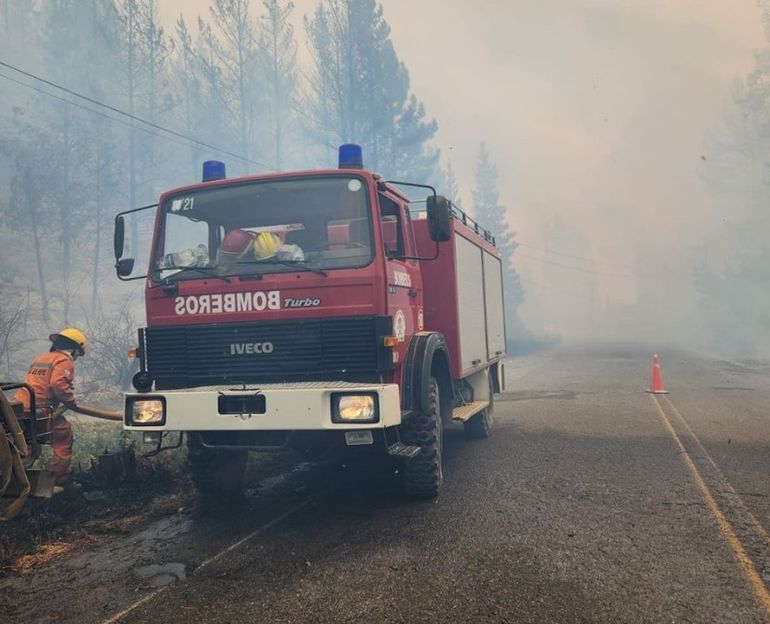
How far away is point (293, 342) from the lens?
4.59m

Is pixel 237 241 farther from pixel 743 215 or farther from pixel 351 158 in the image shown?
pixel 743 215

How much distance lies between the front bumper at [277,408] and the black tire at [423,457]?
86cm

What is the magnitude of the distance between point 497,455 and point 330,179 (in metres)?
3.98

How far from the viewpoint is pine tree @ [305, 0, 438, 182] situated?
110 ft

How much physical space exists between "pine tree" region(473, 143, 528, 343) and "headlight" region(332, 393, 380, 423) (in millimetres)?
47530

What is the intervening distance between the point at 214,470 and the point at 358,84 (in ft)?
105

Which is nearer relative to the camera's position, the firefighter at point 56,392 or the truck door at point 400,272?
the truck door at point 400,272

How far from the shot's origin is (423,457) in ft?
16.8

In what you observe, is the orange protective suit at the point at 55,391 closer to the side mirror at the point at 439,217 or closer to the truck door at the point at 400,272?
the truck door at the point at 400,272

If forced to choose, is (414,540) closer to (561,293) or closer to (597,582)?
(597,582)

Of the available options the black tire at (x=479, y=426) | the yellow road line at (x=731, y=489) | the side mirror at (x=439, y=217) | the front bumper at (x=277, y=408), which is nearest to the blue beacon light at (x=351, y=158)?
the side mirror at (x=439, y=217)

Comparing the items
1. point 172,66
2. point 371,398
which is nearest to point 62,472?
point 371,398

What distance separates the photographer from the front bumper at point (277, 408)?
4.13 meters

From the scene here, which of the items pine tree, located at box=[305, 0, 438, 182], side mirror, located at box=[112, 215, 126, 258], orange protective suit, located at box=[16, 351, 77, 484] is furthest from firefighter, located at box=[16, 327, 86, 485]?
pine tree, located at box=[305, 0, 438, 182]
